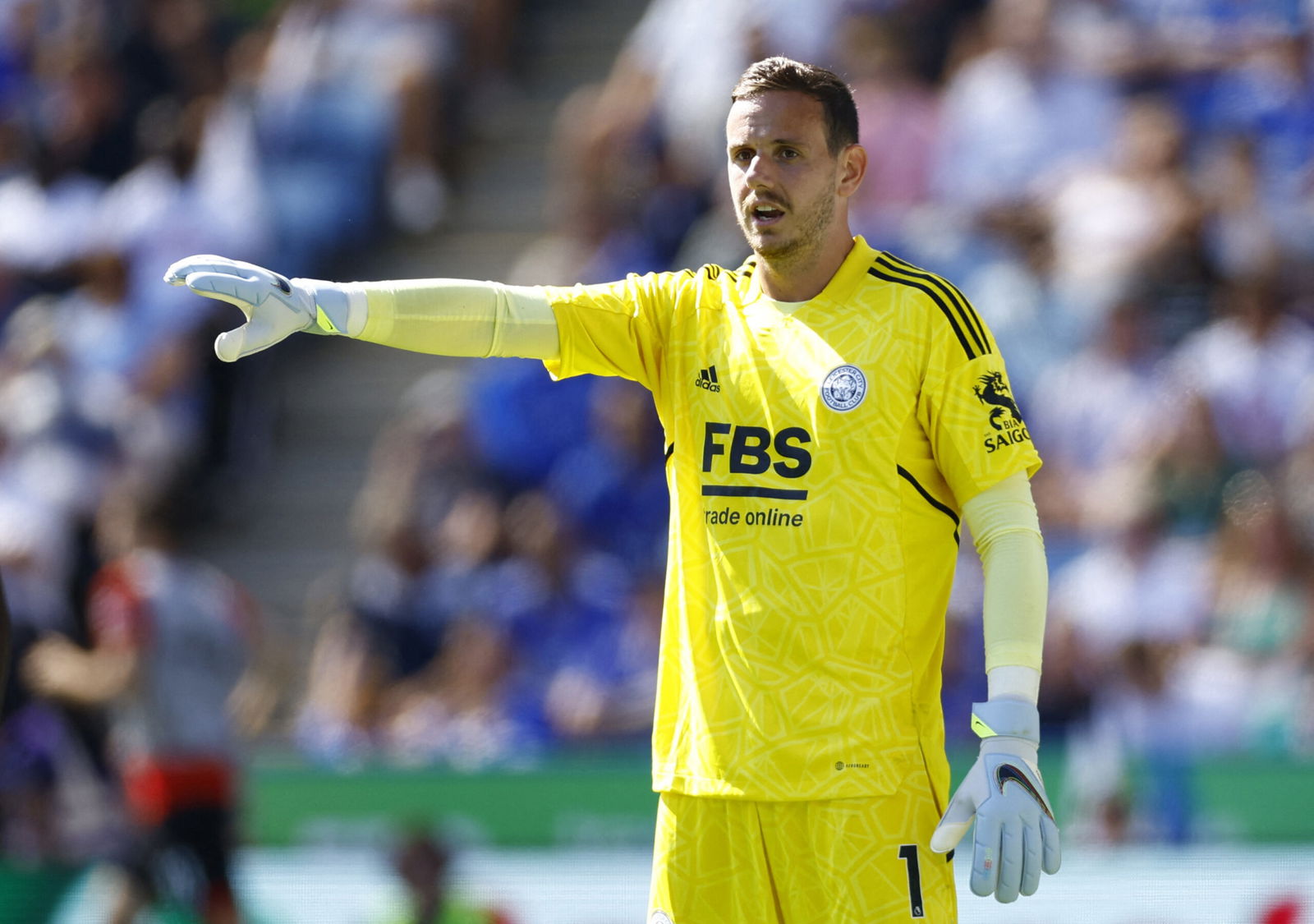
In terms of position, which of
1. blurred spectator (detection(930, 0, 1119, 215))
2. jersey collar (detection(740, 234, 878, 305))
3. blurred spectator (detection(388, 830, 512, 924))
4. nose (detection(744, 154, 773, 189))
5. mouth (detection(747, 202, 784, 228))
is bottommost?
blurred spectator (detection(388, 830, 512, 924))

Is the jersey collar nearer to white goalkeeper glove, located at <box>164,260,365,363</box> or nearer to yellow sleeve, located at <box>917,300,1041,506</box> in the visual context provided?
yellow sleeve, located at <box>917,300,1041,506</box>

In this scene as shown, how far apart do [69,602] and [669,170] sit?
3728 millimetres

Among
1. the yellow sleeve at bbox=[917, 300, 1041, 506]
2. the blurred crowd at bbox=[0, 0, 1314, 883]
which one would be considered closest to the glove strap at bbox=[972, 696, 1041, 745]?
the yellow sleeve at bbox=[917, 300, 1041, 506]

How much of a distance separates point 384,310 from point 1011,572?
128 cm

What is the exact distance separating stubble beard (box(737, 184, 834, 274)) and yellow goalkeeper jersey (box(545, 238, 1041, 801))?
81mm

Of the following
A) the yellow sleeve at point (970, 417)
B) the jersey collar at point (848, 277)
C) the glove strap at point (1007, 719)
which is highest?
the jersey collar at point (848, 277)

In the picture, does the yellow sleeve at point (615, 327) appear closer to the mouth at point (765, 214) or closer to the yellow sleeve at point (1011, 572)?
the mouth at point (765, 214)

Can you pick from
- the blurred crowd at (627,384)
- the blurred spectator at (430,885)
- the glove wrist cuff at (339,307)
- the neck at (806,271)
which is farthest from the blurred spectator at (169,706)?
the neck at (806,271)

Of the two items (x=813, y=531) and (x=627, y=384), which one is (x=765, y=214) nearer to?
(x=813, y=531)

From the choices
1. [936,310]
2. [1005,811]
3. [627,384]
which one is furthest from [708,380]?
[627,384]

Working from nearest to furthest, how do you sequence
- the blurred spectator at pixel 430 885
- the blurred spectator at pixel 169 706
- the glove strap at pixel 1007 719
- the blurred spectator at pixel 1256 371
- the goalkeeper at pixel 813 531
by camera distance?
the glove strap at pixel 1007 719, the goalkeeper at pixel 813 531, the blurred spectator at pixel 430 885, the blurred spectator at pixel 169 706, the blurred spectator at pixel 1256 371

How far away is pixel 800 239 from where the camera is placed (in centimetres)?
356

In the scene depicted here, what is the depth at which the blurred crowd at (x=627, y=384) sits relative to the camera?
24.4 feet

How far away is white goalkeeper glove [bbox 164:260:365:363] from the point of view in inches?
134
